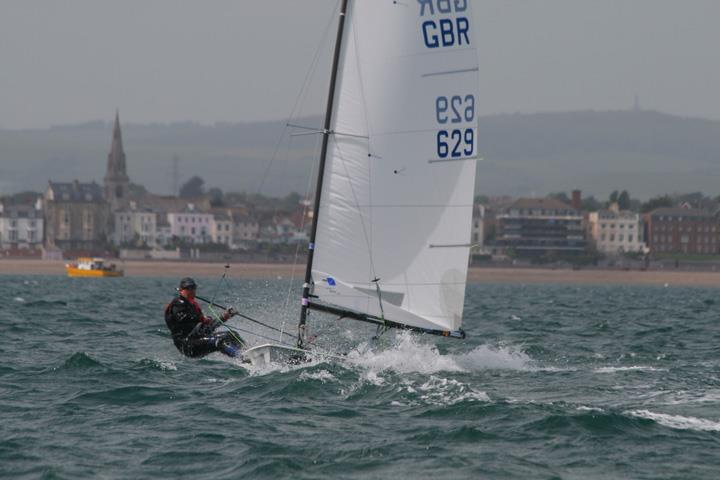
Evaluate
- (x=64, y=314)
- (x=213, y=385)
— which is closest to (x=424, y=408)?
(x=213, y=385)

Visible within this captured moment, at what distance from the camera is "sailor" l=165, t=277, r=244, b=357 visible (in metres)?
19.3

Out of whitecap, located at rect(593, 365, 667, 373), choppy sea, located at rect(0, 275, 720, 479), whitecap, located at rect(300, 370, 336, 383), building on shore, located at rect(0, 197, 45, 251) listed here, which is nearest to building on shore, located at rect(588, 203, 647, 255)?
building on shore, located at rect(0, 197, 45, 251)

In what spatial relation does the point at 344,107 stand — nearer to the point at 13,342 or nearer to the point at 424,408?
the point at 424,408

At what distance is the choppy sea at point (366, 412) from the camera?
12.8 metres

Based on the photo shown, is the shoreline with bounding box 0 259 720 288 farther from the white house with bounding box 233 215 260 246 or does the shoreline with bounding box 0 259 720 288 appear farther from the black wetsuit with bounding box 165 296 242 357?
the black wetsuit with bounding box 165 296 242 357

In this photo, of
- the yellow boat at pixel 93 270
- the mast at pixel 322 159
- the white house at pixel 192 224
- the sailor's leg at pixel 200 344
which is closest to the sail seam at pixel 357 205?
the mast at pixel 322 159

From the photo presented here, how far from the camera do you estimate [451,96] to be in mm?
18953

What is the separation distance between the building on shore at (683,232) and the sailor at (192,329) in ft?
570

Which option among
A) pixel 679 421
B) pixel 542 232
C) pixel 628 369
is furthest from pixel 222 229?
pixel 679 421

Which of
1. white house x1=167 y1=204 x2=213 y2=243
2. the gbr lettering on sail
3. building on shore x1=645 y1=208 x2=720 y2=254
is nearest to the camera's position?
the gbr lettering on sail

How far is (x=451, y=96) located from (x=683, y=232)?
17652cm

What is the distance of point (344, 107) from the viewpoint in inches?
750

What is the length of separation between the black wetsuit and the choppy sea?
1.24ft

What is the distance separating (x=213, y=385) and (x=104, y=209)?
177 metres
